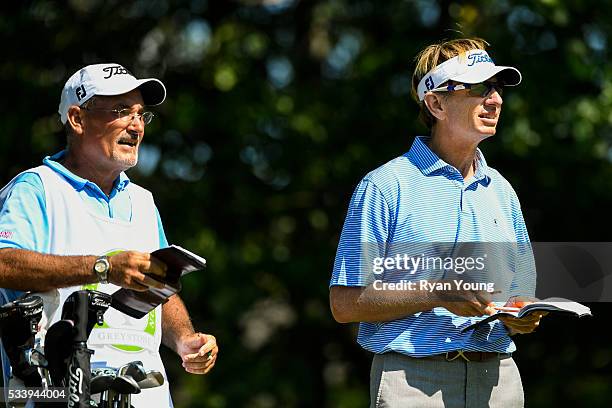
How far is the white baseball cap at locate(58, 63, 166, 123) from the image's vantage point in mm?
4258

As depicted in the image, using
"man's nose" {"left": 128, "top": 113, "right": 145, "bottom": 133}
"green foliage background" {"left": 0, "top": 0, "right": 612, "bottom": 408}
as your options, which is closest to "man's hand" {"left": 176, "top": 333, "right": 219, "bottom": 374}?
"man's nose" {"left": 128, "top": 113, "right": 145, "bottom": 133}

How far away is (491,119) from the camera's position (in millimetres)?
4203

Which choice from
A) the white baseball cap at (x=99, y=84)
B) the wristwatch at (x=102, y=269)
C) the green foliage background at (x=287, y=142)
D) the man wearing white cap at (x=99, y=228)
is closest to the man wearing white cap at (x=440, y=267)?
the man wearing white cap at (x=99, y=228)

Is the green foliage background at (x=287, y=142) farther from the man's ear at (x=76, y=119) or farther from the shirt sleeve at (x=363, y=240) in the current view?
the shirt sleeve at (x=363, y=240)

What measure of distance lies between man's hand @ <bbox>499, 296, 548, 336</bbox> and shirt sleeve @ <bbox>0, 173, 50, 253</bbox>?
5.09 feet

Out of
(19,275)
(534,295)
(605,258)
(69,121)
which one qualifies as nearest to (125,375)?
(19,275)

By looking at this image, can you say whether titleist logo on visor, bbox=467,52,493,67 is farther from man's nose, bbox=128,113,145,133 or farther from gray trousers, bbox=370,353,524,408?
man's nose, bbox=128,113,145,133

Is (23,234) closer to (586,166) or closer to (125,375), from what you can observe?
(125,375)

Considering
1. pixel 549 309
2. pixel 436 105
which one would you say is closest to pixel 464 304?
pixel 549 309

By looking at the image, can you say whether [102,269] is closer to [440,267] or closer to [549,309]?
[440,267]

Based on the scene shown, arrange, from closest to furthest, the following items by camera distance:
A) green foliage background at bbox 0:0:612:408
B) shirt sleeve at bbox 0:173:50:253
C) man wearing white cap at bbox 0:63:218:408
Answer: man wearing white cap at bbox 0:63:218:408 → shirt sleeve at bbox 0:173:50:253 → green foliage background at bbox 0:0:612:408

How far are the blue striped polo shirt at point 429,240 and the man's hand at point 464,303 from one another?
0.33 ft

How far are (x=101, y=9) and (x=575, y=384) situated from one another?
489 centimetres

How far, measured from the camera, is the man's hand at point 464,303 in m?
3.83
